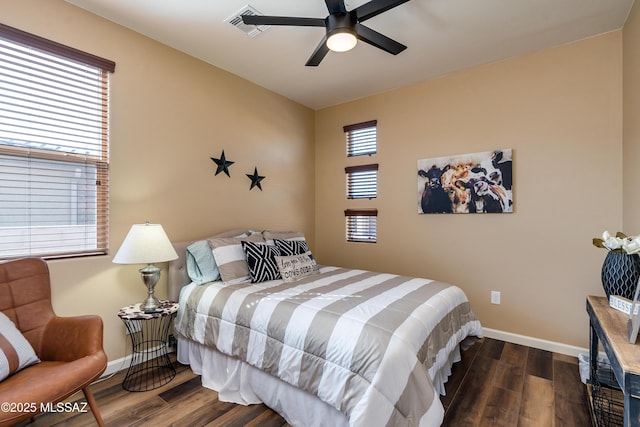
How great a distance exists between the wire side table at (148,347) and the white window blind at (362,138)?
280cm

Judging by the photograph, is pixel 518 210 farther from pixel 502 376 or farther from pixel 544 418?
pixel 544 418

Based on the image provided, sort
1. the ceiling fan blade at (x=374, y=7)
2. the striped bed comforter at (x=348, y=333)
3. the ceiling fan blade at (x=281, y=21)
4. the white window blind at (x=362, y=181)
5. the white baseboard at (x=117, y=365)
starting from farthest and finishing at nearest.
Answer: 1. the white window blind at (x=362, y=181)
2. the white baseboard at (x=117, y=365)
3. the ceiling fan blade at (x=281, y=21)
4. the ceiling fan blade at (x=374, y=7)
5. the striped bed comforter at (x=348, y=333)

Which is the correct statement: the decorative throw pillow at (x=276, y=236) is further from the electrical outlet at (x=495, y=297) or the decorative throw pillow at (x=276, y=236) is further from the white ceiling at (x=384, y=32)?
the electrical outlet at (x=495, y=297)

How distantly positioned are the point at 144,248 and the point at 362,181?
268cm

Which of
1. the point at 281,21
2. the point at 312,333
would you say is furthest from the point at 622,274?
the point at 281,21

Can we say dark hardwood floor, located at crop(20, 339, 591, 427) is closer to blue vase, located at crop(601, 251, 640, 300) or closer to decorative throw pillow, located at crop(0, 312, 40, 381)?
decorative throw pillow, located at crop(0, 312, 40, 381)

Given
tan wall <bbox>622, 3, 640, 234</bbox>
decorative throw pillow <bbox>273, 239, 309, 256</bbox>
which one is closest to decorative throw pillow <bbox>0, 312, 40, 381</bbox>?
decorative throw pillow <bbox>273, 239, 309, 256</bbox>

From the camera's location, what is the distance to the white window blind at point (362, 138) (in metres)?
3.91

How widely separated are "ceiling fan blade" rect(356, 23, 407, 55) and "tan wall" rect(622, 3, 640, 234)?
1.70m

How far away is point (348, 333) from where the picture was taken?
1.64 meters

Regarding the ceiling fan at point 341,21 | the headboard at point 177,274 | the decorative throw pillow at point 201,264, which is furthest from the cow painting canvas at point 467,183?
the headboard at point 177,274

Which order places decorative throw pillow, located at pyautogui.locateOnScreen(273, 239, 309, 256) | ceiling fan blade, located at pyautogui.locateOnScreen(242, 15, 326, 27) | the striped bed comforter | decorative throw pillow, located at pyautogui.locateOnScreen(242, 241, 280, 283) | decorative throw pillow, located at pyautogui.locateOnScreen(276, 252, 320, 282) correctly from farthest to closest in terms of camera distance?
decorative throw pillow, located at pyautogui.locateOnScreen(273, 239, 309, 256)
decorative throw pillow, located at pyautogui.locateOnScreen(276, 252, 320, 282)
decorative throw pillow, located at pyautogui.locateOnScreen(242, 241, 280, 283)
ceiling fan blade, located at pyautogui.locateOnScreen(242, 15, 326, 27)
the striped bed comforter

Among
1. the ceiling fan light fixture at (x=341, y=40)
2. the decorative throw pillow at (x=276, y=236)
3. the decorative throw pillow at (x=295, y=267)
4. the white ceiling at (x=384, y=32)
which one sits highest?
the white ceiling at (x=384, y=32)

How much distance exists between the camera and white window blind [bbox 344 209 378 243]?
391 centimetres
